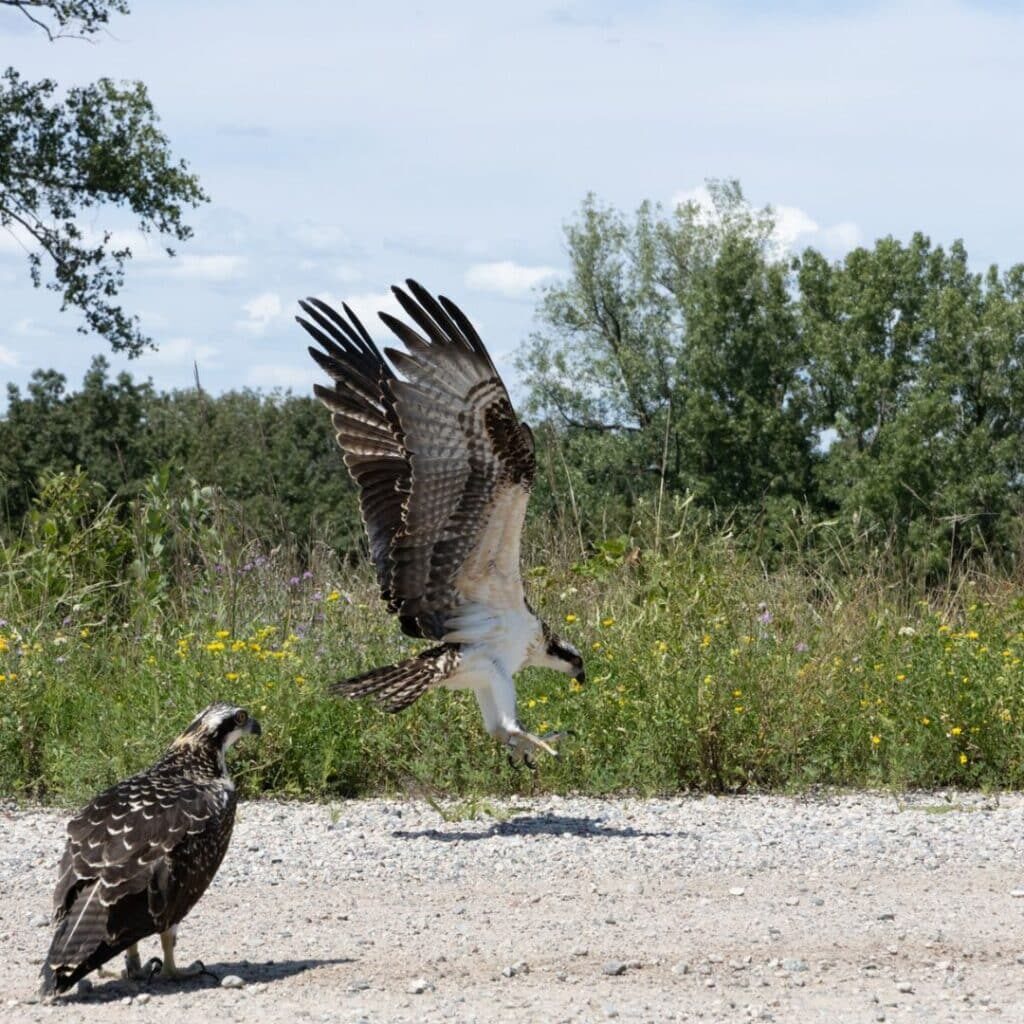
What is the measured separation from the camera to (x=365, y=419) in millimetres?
8961

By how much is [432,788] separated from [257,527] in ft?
12.6

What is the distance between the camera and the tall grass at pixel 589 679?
903 centimetres

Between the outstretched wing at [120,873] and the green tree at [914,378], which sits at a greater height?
the green tree at [914,378]

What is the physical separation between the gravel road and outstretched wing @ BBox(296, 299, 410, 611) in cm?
154

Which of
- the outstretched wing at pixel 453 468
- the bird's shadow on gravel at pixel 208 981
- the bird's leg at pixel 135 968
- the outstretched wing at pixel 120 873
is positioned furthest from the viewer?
the outstretched wing at pixel 453 468

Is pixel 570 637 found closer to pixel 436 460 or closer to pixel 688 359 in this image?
pixel 436 460

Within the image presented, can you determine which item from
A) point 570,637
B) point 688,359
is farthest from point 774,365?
point 570,637

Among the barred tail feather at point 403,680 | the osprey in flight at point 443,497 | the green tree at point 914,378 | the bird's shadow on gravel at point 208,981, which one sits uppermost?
the green tree at point 914,378

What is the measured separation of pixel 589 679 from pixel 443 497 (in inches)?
81.6

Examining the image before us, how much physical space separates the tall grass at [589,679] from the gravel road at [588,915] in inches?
14.5

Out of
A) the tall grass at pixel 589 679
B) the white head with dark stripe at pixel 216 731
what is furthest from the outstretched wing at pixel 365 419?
the white head with dark stripe at pixel 216 731

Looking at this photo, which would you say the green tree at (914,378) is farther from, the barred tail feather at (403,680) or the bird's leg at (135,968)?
the bird's leg at (135,968)

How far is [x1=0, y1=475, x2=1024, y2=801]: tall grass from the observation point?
9031mm

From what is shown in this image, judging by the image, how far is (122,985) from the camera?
227 inches
